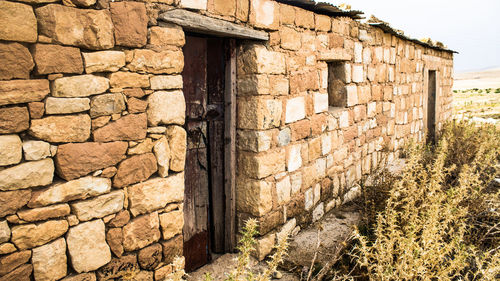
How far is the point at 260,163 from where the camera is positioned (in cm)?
304

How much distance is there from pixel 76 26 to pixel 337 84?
3.35m

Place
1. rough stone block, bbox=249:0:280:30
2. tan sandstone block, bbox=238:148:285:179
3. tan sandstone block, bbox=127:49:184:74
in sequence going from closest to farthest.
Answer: tan sandstone block, bbox=127:49:184:74, rough stone block, bbox=249:0:280:30, tan sandstone block, bbox=238:148:285:179

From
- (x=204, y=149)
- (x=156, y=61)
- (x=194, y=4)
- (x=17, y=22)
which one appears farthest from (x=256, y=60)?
(x=17, y=22)

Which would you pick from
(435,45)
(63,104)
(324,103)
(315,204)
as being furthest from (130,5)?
(435,45)

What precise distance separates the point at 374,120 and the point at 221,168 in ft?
10.4

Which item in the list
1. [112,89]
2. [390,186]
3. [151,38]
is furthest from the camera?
[390,186]

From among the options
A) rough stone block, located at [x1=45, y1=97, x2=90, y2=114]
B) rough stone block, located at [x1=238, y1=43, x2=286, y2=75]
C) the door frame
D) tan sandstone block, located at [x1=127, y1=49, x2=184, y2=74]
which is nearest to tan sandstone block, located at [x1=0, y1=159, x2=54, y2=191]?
rough stone block, located at [x1=45, y1=97, x2=90, y2=114]

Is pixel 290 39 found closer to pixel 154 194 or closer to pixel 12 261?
pixel 154 194

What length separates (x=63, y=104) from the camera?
5.98 feet

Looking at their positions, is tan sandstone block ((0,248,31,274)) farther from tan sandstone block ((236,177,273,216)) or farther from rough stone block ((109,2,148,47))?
tan sandstone block ((236,177,273,216))

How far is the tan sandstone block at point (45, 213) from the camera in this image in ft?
5.64

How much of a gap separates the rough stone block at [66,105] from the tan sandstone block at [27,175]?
265 millimetres

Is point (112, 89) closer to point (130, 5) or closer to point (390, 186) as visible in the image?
point (130, 5)

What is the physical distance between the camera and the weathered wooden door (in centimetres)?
A: 280
